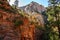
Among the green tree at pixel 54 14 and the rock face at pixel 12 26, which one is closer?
the rock face at pixel 12 26

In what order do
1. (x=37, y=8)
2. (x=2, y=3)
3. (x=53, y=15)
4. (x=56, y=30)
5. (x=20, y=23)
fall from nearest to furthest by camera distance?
(x=20, y=23), (x=2, y=3), (x=56, y=30), (x=53, y=15), (x=37, y=8)

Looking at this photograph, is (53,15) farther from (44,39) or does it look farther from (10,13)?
(10,13)

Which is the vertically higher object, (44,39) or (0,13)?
(0,13)

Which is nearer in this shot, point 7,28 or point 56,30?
point 7,28

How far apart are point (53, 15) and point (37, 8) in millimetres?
19838

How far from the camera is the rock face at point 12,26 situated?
32531 millimetres

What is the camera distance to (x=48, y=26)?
4372cm

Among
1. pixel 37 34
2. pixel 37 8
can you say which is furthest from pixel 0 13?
pixel 37 8

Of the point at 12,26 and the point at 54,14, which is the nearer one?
the point at 12,26

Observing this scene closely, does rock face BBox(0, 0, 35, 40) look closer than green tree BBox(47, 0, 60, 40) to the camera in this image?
Yes

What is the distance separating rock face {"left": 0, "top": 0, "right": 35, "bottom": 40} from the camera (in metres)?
32.5

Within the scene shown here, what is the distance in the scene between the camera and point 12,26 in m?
33.9

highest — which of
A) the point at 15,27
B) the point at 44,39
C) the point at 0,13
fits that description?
the point at 0,13

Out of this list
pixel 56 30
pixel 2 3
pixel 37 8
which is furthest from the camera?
pixel 37 8
